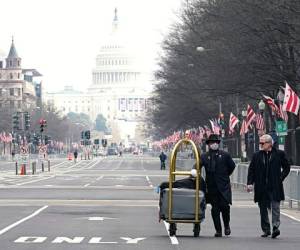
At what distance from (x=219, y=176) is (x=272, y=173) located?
97cm

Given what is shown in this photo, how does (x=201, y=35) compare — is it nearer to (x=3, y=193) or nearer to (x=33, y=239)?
(x=3, y=193)

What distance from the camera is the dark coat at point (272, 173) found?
21.7 m

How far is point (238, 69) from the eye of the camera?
5728 centimetres

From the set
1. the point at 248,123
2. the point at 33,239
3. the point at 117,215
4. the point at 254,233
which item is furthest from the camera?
the point at 248,123

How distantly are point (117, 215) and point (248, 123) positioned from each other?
3589cm

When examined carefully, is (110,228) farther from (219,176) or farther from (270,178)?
(270,178)

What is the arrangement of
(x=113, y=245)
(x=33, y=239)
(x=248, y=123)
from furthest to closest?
(x=248, y=123) → (x=33, y=239) → (x=113, y=245)

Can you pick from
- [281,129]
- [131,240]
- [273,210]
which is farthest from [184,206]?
[281,129]

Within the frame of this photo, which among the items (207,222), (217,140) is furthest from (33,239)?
(207,222)

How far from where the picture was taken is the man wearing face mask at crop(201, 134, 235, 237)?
2164cm

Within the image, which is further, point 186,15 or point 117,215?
point 186,15

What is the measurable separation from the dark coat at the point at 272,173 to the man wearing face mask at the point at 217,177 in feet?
1.49

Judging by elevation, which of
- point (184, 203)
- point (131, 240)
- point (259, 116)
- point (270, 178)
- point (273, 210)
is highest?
point (259, 116)

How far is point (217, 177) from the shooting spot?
21672 mm
